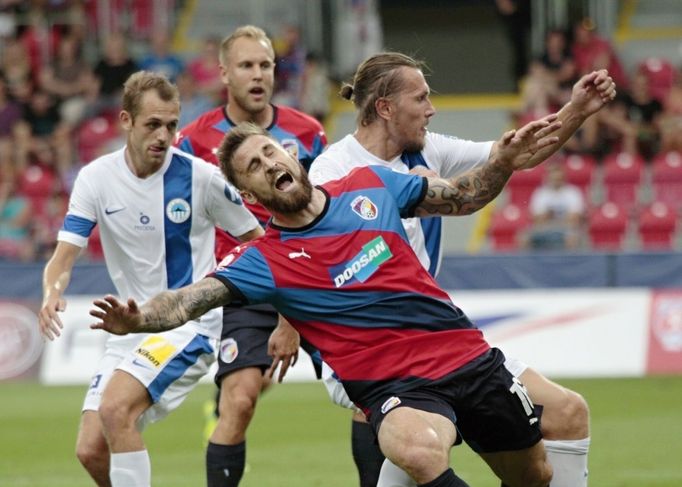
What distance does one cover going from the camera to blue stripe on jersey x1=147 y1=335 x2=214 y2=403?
287 inches

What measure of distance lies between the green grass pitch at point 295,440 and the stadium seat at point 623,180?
387cm

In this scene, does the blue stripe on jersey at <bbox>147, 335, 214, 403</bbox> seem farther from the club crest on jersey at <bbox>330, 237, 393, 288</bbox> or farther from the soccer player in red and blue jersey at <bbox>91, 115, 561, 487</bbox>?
the club crest on jersey at <bbox>330, 237, 393, 288</bbox>

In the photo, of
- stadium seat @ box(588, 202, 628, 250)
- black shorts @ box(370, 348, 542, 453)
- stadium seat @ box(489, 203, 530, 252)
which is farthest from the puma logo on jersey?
stadium seat @ box(489, 203, 530, 252)

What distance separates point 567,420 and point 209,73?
14944mm

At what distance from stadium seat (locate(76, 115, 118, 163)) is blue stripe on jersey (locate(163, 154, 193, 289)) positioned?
44.4 feet

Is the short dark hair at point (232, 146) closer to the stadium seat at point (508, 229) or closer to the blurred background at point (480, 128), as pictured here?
the blurred background at point (480, 128)

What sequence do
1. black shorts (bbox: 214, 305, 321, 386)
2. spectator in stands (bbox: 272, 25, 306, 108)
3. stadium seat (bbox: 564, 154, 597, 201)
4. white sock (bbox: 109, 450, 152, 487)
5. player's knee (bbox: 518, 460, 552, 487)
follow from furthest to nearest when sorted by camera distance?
spectator in stands (bbox: 272, 25, 306, 108) → stadium seat (bbox: 564, 154, 597, 201) → black shorts (bbox: 214, 305, 321, 386) → white sock (bbox: 109, 450, 152, 487) → player's knee (bbox: 518, 460, 552, 487)

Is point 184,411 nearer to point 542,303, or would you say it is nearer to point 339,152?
point 542,303

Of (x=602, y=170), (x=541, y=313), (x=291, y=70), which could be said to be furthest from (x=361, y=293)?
(x=291, y=70)

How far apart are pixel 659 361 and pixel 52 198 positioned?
8872 millimetres

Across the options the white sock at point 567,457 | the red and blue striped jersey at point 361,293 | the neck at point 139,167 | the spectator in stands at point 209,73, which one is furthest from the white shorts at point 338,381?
the spectator in stands at point 209,73

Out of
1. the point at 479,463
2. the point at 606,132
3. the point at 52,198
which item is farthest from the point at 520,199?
the point at 479,463

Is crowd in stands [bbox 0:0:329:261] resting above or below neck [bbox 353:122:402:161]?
below

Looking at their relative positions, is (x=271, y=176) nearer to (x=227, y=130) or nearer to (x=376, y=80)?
(x=376, y=80)
